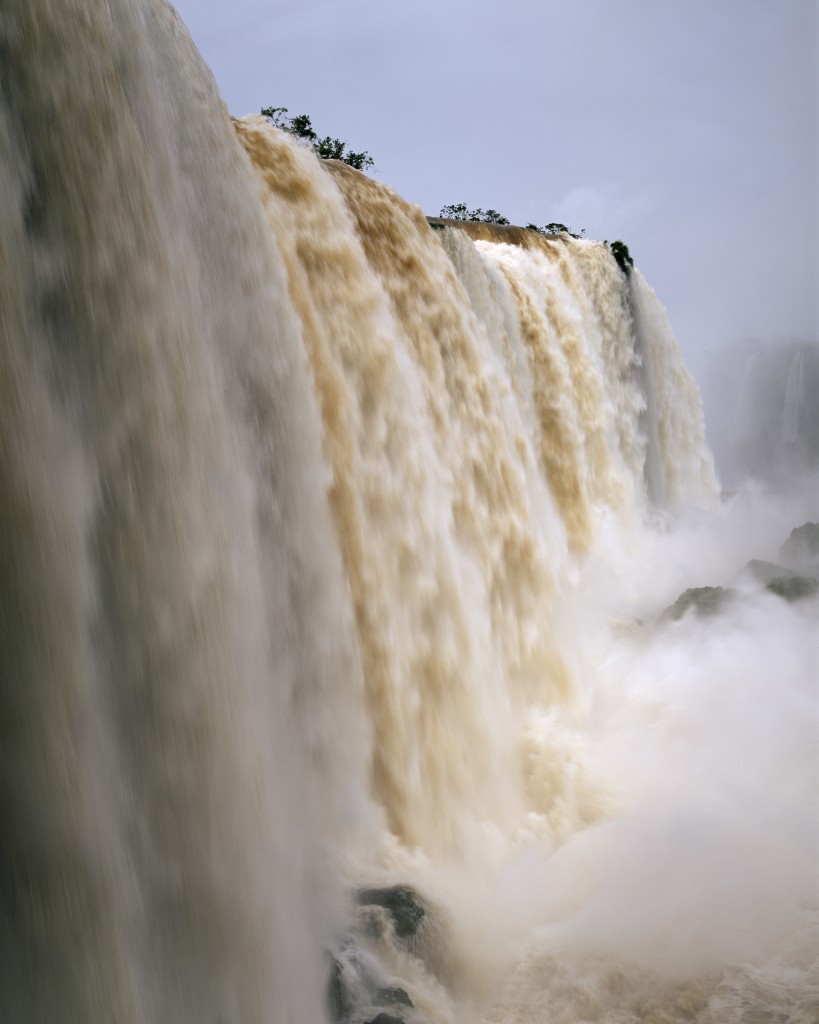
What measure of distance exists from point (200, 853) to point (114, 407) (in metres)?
1.46

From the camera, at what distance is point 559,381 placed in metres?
10.6

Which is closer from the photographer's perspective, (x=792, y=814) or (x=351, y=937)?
(x=351, y=937)

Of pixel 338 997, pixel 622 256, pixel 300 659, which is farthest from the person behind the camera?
pixel 622 256

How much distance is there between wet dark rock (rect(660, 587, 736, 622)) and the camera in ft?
28.6

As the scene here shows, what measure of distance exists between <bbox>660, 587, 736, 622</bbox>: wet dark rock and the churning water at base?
0.33m

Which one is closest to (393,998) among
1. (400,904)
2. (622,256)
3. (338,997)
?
(338,997)

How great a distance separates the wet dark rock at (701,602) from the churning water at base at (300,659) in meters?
0.33

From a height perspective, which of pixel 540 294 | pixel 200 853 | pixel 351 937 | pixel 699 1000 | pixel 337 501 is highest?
pixel 540 294

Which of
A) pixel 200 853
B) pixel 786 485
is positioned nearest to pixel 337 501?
pixel 200 853

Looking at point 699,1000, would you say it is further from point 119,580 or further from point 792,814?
point 119,580

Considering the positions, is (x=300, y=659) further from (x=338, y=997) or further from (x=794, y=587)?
(x=794, y=587)

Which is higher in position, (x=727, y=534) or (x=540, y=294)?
(x=540, y=294)

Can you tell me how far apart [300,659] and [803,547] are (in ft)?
27.9

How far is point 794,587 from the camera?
29.0 ft
